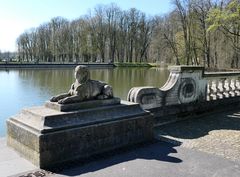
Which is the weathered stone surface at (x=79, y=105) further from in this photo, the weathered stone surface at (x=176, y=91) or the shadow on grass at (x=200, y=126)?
the shadow on grass at (x=200, y=126)

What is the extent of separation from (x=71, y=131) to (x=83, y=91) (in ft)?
2.79

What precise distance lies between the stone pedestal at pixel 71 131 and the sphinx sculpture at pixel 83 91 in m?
0.13

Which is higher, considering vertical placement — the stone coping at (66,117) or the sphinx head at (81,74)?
the sphinx head at (81,74)

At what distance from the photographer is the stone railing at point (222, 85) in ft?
32.0

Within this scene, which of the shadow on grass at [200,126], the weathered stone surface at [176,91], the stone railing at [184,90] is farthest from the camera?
the stone railing at [184,90]

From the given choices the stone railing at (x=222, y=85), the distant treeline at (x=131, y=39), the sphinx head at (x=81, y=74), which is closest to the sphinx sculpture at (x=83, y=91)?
the sphinx head at (x=81, y=74)

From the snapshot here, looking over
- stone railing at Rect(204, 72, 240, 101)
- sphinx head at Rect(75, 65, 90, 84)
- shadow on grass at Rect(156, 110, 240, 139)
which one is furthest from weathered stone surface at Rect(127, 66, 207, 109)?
sphinx head at Rect(75, 65, 90, 84)

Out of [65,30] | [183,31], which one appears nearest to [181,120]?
[183,31]

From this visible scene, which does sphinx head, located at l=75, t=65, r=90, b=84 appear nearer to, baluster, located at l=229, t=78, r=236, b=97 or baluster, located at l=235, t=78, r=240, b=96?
baluster, located at l=229, t=78, r=236, b=97

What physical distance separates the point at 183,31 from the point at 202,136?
37566 mm

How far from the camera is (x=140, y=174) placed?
4555 mm

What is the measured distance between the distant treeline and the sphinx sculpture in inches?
1212

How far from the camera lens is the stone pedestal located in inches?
187

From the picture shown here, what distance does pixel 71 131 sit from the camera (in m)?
4.96
